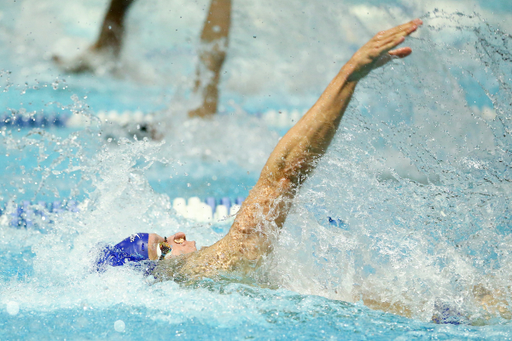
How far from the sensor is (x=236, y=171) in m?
4.95

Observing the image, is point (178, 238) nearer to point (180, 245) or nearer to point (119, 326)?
point (180, 245)

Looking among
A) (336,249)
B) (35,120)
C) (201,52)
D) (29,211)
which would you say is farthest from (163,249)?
(201,52)

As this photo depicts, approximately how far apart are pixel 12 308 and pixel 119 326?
388 mm

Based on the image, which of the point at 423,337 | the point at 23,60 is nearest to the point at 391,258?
the point at 423,337

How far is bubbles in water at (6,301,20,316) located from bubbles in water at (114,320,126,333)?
330 mm

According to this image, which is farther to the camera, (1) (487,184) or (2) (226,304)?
(1) (487,184)

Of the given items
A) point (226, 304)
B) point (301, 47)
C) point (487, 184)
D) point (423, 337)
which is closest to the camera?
point (423, 337)

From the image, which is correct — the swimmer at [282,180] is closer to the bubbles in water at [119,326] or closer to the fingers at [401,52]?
the fingers at [401,52]

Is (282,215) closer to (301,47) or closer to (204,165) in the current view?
(204,165)

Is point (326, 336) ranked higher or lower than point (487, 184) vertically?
lower

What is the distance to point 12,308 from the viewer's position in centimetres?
132

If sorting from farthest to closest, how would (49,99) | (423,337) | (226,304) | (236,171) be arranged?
(49,99) < (236,171) < (226,304) < (423,337)

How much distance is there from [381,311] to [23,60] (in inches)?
239

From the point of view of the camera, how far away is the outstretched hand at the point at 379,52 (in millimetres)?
1427
